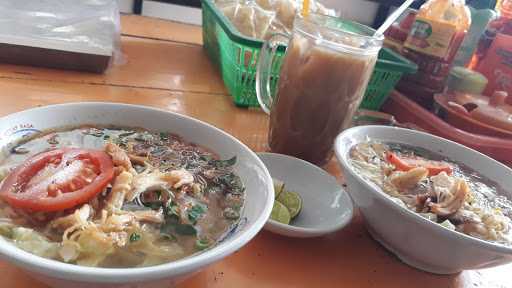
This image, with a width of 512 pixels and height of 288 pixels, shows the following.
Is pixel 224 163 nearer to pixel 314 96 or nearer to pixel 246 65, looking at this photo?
pixel 314 96

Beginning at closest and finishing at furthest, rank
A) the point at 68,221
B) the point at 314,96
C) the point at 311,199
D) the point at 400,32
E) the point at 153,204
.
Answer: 1. the point at 68,221
2. the point at 153,204
3. the point at 311,199
4. the point at 314,96
5. the point at 400,32

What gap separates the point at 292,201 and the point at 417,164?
300 millimetres

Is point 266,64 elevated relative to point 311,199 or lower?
elevated

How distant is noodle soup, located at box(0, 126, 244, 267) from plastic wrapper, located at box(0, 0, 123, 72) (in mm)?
530

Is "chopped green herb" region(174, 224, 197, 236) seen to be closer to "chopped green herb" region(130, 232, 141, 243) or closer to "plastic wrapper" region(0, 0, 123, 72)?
"chopped green herb" region(130, 232, 141, 243)

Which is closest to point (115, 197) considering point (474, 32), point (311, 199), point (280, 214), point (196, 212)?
point (196, 212)

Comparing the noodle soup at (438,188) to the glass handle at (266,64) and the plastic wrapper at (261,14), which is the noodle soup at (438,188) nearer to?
the glass handle at (266,64)

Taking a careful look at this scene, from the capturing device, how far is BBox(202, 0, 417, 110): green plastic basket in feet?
3.75

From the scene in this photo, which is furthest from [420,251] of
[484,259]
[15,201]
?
[15,201]

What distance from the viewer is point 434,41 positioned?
1.30 meters

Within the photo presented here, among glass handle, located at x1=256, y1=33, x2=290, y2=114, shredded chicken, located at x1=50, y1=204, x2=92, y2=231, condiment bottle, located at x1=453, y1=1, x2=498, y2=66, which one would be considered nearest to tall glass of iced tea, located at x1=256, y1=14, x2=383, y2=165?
glass handle, located at x1=256, y1=33, x2=290, y2=114

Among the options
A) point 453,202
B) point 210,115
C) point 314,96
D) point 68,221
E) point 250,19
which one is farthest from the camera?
point 250,19

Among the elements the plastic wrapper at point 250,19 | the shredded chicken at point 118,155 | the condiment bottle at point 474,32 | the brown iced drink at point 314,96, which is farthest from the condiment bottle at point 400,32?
the shredded chicken at point 118,155

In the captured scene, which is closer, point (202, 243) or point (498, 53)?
point (202, 243)
